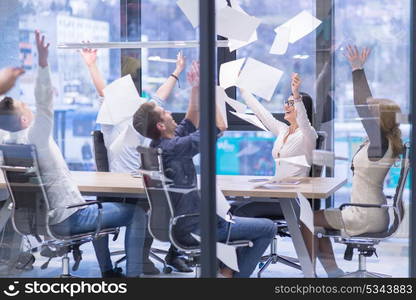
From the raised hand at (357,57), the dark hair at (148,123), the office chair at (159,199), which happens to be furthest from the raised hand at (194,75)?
the raised hand at (357,57)

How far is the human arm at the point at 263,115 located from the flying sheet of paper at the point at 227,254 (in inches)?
40.5

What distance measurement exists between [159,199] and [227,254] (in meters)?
0.47

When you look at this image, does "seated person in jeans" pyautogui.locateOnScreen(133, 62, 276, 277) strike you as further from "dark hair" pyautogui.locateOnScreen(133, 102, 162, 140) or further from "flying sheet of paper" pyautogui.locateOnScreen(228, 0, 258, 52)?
"flying sheet of paper" pyautogui.locateOnScreen(228, 0, 258, 52)

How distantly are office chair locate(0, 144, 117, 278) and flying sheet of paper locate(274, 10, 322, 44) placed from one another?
159 centimetres

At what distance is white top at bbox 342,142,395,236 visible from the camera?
16.2 feet

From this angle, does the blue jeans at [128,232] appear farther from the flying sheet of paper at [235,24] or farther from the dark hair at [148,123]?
the flying sheet of paper at [235,24]

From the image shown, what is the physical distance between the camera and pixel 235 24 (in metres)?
4.86

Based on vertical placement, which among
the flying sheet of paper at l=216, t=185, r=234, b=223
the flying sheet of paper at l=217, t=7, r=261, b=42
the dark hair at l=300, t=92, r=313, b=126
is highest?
the flying sheet of paper at l=217, t=7, r=261, b=42

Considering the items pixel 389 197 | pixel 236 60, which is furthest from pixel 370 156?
pixel 236 60

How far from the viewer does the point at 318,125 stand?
4.96 metres

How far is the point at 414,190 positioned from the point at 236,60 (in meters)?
1.29

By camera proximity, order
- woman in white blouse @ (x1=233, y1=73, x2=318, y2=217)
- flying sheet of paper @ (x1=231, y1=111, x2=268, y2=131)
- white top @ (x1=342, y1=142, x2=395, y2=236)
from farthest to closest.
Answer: flying sheet of paper @ (x1=231, y1=111, x2=268, y2=131) < woman in white blouse @ (x1=233, y1=73, x2=318, y2=217) < white top @ (x1=342, y1=142, x2=395, y2=236)

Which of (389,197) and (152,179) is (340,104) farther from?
(152,179)

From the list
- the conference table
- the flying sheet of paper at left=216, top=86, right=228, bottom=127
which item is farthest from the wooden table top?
the flying sheet of paper at left=216, top=86, right=228, bottom=127
